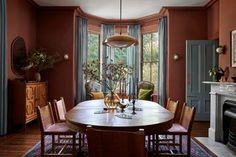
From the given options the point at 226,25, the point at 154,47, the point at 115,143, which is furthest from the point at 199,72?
the point at 115,143

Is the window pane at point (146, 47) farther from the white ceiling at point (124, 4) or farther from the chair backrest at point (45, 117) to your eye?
the chair backrest at point (45, 117)

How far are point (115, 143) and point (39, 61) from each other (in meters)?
4.86

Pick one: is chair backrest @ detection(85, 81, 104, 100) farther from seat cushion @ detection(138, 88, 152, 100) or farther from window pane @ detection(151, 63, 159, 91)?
window pane @ detection(151, 63, 159, 91)

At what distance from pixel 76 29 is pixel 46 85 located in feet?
5.68

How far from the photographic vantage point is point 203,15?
669 centimetres

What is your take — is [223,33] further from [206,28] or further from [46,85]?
[46,85]

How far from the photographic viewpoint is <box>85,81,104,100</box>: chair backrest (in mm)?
6875

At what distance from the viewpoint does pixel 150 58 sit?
302 inches

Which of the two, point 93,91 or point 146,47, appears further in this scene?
point 146,47

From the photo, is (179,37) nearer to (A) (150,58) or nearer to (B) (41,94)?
(A) (150,58)

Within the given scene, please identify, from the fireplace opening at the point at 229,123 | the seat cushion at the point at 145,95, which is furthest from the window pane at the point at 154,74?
the fireplace opening at the point at 229,123

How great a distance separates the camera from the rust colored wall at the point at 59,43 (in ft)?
22.2

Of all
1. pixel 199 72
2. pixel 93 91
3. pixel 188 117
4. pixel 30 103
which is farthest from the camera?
pixel 93 91

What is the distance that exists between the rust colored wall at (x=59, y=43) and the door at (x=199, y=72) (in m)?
3.04
